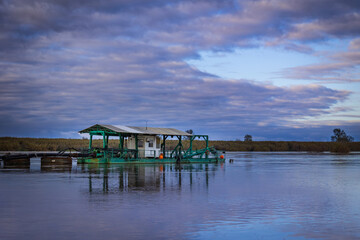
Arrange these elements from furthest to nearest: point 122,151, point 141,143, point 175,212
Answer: point 141,143
point 122,151
point 175,212

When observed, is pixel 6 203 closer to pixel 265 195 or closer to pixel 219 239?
pixel 219 239

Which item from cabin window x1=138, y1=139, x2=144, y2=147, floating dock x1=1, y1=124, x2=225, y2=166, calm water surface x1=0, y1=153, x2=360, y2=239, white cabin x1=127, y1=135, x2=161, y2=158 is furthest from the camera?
cabin window x1=138, y1=139, x2=144, y2=147

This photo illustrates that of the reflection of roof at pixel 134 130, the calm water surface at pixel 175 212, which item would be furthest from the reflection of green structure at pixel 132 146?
the calm water surface at pixel 175 212

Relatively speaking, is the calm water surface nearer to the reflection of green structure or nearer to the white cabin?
the reflection of green structure

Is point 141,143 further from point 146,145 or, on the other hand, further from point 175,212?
point 175,212

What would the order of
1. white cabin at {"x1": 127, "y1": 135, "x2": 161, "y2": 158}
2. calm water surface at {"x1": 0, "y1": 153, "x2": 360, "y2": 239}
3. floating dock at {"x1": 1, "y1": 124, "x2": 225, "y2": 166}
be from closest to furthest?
calm water surface at {"x1": 0, "y1": 153, "x2": 360, "y2": 239}, floating dock at {"x1": 1, "y1": 124, "x2": 225, "y2": 166}, white cabin at {"x1": 127, "y1": 135, "x2": 161, "y2": 158}

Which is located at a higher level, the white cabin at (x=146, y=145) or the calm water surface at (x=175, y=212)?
A: the white cabin at (x=146, y=145)

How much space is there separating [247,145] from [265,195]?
383ft

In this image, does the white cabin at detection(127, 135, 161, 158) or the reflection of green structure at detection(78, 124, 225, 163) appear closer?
the reflection of green structure at detection(78, 124, 225, 163)

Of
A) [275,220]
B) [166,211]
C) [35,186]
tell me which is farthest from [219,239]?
[35,186]

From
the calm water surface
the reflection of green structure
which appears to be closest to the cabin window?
the reflection of green structure

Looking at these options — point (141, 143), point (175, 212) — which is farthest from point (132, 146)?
point (175, 212)

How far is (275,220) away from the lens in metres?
15.4

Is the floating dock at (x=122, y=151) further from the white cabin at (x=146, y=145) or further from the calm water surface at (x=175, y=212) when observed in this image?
the calm water surface at (x=175, y=212)
